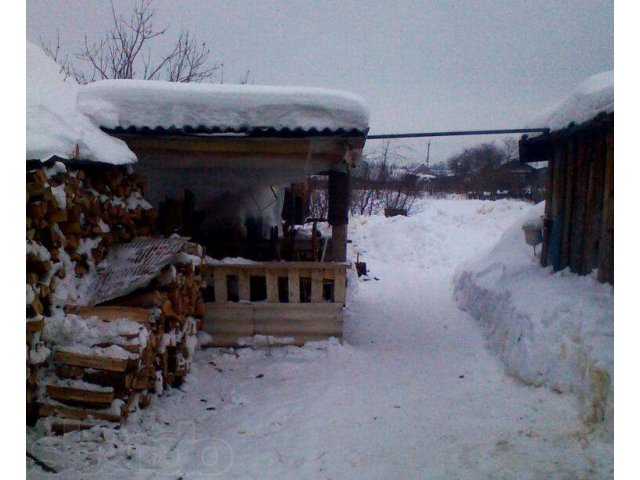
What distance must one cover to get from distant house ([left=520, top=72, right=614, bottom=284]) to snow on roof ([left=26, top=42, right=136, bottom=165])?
141 inches

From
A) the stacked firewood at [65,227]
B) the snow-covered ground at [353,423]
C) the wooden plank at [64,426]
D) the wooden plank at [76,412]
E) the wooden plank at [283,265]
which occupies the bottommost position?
the snow-covered ground at [353,423]

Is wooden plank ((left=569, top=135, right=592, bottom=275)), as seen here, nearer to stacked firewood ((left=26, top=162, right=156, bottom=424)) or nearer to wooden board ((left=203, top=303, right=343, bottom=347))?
wooden board ((left=203, top=303, right=343, bottom=347))

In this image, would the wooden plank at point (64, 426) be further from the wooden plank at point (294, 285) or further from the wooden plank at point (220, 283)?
the wooden plank at point (294, 285)

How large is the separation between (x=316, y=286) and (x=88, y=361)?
7.17 ft

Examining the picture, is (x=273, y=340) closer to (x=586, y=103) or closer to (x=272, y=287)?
(x=272, y=287)

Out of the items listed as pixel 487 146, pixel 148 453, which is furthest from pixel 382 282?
pixel 148 453

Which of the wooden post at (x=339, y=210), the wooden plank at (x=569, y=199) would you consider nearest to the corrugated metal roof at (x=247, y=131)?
the wooden post at (x=339, y=210)

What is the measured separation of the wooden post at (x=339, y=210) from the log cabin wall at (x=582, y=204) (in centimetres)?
210

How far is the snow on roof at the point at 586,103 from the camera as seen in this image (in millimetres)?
3479

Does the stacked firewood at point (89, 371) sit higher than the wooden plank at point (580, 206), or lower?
lower

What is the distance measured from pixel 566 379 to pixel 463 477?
1.17m

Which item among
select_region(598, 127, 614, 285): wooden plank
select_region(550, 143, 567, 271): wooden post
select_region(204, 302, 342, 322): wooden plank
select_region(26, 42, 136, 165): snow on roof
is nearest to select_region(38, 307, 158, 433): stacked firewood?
select_region(26, 42, 136, 165): snow on roof

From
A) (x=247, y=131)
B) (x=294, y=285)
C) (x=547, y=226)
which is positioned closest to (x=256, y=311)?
(x=294, y=285)

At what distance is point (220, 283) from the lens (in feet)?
14.9
